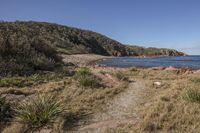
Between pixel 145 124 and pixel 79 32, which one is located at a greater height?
pixel 79 32

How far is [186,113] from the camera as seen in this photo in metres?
8.88

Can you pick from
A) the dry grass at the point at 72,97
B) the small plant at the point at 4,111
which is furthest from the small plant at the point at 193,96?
the small plant at the point at 4,111

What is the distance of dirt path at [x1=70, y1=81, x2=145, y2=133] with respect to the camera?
8.16 meters

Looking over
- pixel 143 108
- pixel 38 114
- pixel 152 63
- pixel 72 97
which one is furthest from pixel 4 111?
pixel 152 63

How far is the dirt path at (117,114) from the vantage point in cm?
816

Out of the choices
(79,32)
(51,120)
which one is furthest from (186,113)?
(79,32)

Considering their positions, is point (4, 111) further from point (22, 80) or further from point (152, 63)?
point (152, 63)

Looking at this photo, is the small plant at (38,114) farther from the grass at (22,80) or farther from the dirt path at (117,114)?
the grass at (22,80)

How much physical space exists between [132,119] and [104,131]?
52.6 inches

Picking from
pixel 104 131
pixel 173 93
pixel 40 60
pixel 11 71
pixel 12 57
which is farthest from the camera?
pixel 40 60

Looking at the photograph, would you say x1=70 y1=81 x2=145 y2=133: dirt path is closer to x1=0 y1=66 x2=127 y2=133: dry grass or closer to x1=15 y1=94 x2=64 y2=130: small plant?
x1=0 y1=66 x2=127 y2=133: dry grass

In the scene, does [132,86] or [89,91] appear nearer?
[89,91]

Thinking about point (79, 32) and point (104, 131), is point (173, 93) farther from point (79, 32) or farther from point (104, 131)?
point (79, 32)

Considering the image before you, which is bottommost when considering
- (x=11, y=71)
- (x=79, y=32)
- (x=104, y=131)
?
(x=104, y=131)
